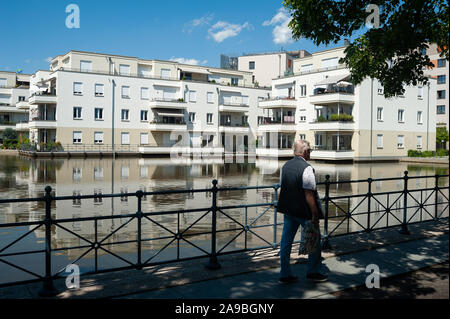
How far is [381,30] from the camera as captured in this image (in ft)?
26.7

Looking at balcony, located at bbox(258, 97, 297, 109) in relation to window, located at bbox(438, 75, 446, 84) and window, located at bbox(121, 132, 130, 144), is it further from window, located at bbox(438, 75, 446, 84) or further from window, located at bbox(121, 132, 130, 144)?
window, located at bbox(438, 75, 446, 84)

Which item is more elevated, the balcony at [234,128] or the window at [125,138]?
the balcony at [234,128]

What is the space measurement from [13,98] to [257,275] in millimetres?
69595

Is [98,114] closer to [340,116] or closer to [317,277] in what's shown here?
[340,116]

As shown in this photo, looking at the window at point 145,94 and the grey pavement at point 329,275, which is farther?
the window at point 145,94

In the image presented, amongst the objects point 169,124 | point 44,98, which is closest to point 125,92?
point 169,124

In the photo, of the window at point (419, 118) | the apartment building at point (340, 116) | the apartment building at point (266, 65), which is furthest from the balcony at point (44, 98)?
the window at point (419, 118)

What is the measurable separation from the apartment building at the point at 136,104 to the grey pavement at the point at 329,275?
143 ft

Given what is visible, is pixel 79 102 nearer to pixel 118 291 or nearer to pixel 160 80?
pixel 160 80

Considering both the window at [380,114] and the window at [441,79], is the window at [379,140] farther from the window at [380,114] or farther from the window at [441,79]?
the window at [441,79]

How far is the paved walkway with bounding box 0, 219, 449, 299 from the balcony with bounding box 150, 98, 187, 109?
4477cm

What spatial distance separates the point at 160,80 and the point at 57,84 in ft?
41.1

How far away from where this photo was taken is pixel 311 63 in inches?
2007

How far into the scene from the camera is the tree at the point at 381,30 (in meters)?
7.29
